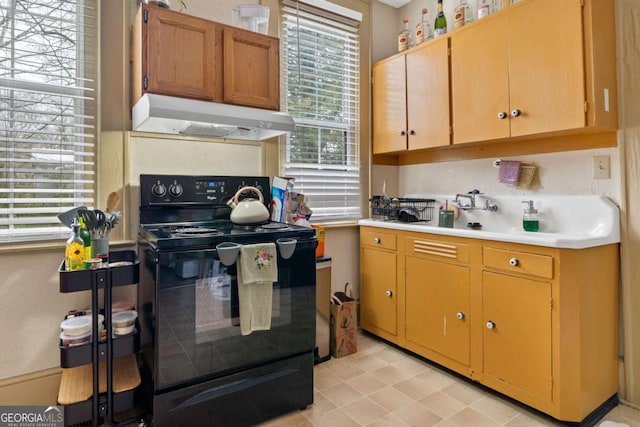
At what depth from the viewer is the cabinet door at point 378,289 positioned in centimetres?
260

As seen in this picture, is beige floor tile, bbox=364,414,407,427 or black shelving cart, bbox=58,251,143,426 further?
beige floor tile, bbox=364,414,407,427

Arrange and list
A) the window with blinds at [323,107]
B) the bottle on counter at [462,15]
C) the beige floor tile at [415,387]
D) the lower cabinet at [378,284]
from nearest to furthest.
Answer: the beige floor tile at [415,387]
the bottle on counter at [462,15]
the lower cabinet at [378,284]
the window with blinds at [323,107]

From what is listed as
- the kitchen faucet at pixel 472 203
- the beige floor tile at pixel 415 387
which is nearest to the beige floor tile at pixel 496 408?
the beige floor tile at pixel 415 387

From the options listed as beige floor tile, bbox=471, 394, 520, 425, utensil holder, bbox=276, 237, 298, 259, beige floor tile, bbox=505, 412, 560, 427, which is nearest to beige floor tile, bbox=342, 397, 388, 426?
beige floor tile, bbox=471, 394, 520, 425

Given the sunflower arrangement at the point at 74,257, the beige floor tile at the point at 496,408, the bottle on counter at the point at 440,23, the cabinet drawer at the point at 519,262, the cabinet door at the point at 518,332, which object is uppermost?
the bottle on counter at the point at 440,23

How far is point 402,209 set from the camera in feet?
9.34

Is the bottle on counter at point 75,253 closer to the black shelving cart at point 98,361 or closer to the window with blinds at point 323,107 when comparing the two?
the black shelving cart at point 98,361

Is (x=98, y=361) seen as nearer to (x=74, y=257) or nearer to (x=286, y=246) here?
(x=74, y=257)

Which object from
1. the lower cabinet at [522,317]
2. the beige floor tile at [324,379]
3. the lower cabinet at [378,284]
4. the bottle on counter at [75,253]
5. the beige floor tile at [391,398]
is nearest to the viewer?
the bottle on counter at [75,253]

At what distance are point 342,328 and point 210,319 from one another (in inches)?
44.6

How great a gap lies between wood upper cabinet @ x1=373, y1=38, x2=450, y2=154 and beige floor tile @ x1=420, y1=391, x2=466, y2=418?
5.22 ft

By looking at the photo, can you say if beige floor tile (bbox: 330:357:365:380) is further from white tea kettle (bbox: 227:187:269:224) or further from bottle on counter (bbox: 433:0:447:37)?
bottle on counter (bbox: 433:0:447:37)

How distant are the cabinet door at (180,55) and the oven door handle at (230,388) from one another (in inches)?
57.4

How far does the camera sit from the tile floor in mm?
1786
